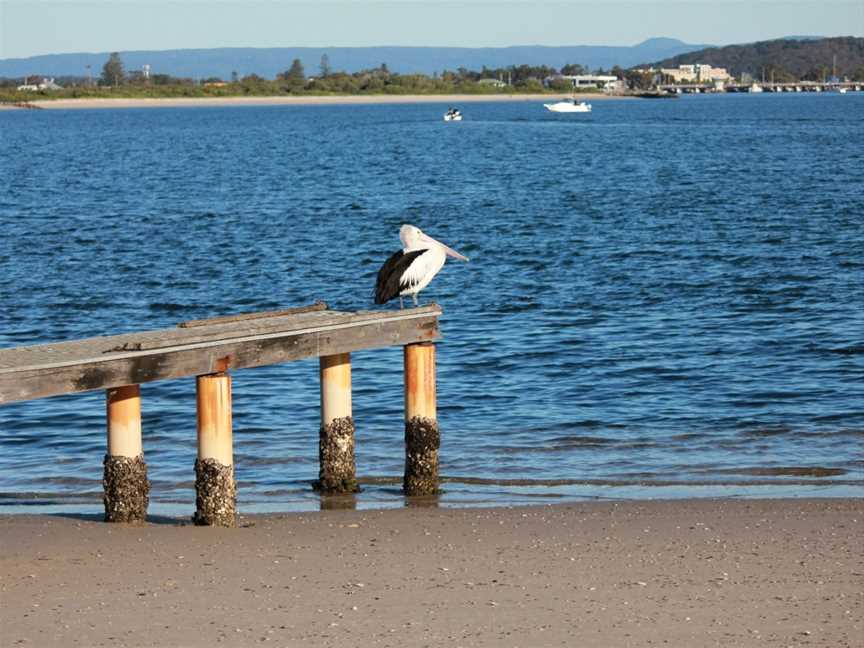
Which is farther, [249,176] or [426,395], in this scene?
[249,176]

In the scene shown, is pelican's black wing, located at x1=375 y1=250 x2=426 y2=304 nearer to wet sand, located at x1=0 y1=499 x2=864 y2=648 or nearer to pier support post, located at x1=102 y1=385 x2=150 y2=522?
wet sand, located at x1=0 y1=499 x2=864 y2=648

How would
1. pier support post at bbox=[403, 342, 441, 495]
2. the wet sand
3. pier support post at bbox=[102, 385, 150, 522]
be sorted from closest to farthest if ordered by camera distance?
the wet sand
pier support post at bbox=[102, 385, 150, 522]
pier support post at bbox=[403, 342, 441, 495]

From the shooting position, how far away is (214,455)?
10.9m

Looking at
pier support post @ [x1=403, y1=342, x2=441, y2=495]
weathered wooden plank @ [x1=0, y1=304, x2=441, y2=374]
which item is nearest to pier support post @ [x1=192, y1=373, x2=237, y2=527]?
weathered wooden plank @ [x1=0, y1=304, x2=441, y2=374]

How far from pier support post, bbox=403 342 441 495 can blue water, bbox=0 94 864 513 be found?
0.21m

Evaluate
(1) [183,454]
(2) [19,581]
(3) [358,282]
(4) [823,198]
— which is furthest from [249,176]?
(2) [19,581]

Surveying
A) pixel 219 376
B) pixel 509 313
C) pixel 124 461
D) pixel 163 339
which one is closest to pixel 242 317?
pixel 219 376

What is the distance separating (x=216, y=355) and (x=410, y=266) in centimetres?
248

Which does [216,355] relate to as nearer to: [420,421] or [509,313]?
[420,421]

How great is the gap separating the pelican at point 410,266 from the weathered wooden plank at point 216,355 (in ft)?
1.71

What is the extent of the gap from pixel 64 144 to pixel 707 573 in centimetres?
9297

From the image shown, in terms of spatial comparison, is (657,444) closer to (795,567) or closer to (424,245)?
(424,245)

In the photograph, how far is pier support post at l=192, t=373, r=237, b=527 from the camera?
10.8 meters

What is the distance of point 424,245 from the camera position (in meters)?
12.9
